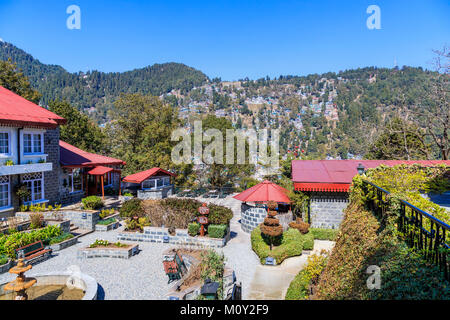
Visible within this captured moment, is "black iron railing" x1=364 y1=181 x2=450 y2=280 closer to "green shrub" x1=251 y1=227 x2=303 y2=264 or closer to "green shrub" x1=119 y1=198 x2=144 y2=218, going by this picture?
"green shrub" x1=251 y1=227 x2=303 y2=264

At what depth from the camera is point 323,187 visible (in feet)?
44.7

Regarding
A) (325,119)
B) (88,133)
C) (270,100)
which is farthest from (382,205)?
(270,100)

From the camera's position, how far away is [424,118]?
81.7ft

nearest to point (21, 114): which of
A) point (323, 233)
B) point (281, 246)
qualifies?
point (281, 246)

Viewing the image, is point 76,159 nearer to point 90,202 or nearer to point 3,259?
point 90,202

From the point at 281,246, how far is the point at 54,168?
15.0 metres

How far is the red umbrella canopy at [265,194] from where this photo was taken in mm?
13457

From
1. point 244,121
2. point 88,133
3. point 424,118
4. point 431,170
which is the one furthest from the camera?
point 244,121

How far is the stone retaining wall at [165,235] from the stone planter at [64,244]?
6.04 feet

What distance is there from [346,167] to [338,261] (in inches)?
389

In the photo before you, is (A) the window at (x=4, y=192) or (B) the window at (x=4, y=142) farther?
(A) the window at (x=4, y=192)

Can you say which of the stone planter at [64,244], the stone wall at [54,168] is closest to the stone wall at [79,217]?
the stone planter at [64,244]

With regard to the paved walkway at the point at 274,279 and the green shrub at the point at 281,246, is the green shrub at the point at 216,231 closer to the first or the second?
the green shrub at the point at 281,246
